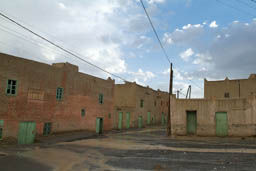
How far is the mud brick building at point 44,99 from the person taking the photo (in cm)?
1812

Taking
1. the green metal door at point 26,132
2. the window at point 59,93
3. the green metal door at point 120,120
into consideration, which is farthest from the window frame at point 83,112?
the green metal door at point 120,120

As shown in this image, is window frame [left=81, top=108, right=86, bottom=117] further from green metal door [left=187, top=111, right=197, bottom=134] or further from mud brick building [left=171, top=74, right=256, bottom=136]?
green metal door [left=187, top=111, right=197, bottom=134]

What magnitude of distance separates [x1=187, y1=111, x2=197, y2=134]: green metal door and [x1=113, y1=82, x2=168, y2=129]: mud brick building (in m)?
15.1

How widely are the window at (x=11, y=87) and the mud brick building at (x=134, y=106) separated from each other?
19.2 metres

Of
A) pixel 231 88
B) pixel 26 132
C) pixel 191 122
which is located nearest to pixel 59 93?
pixel 26 132

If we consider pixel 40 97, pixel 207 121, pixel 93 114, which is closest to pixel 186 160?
pixel 207 121

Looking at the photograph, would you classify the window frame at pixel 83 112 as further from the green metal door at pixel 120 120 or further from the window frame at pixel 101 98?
the green metal door at pixel 120 120

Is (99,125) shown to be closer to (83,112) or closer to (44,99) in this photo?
(83,112)

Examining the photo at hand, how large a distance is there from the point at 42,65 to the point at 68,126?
7.16 meters

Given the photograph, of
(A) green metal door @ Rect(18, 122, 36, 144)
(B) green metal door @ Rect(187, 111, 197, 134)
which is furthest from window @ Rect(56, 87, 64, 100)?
(B) green metal door @ Rect(187, 111, 197, 134)

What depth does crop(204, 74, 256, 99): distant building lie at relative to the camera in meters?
34.7

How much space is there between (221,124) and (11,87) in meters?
19.3

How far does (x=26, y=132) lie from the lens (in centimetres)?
1931

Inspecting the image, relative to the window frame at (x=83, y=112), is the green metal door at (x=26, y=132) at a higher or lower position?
lower
